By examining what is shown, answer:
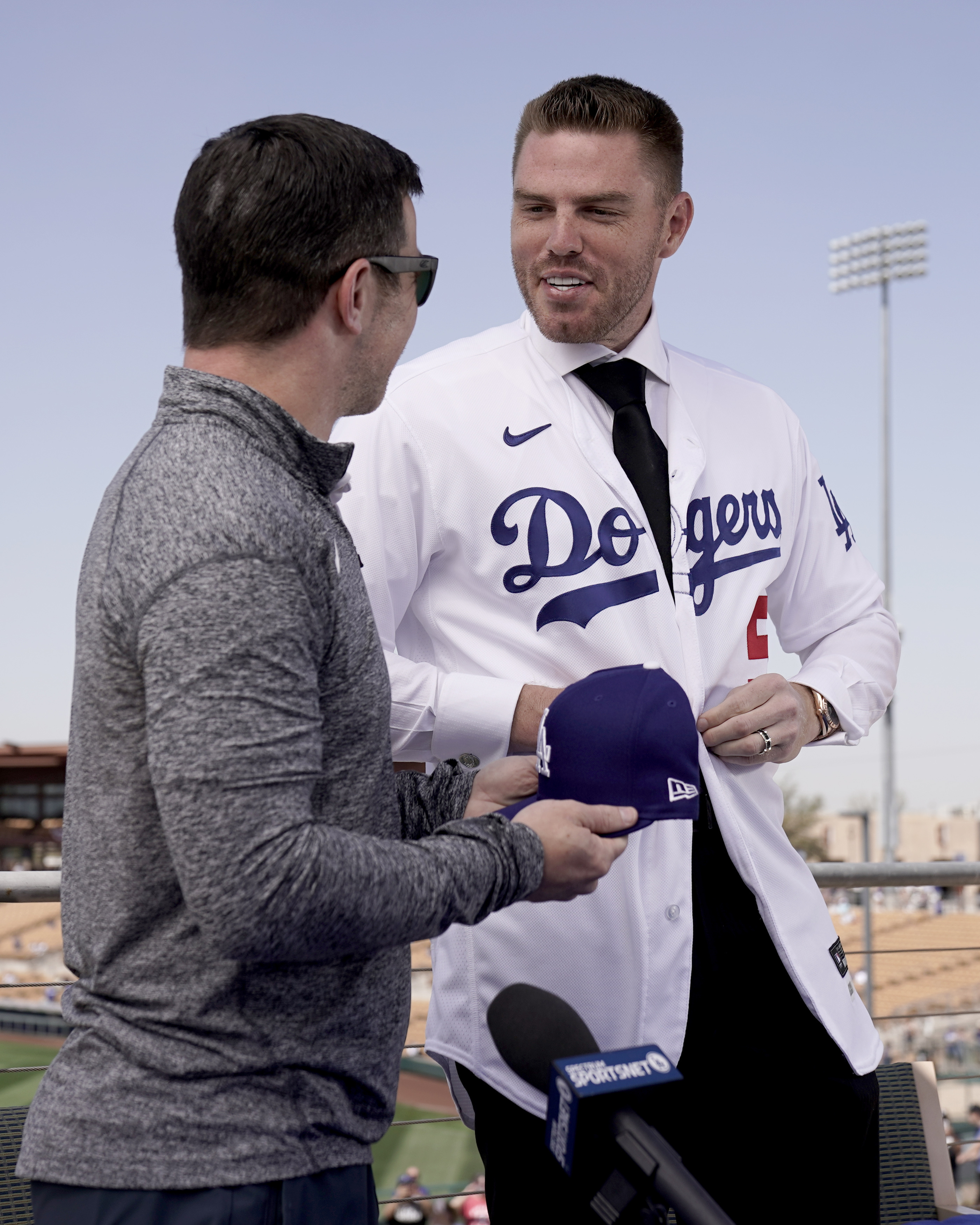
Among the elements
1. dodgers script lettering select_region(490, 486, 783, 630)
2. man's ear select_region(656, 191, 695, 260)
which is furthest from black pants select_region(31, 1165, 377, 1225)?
man's ear select_region(656, 191, 695, 260)

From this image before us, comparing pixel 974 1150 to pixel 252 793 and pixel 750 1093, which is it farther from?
pixel 252 793

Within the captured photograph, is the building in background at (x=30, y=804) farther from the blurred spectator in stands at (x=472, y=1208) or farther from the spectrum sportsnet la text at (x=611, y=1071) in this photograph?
the spectrum sportsnet la text at (x=611, y=1071)

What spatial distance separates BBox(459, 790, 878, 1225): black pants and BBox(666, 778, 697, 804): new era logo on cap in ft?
1.34

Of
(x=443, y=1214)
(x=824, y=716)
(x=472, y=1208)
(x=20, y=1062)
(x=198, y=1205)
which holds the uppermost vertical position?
(x=824, y=716)

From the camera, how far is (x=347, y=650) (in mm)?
1197

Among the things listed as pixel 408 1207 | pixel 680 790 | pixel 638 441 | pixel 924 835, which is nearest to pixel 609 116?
pixel 638 441

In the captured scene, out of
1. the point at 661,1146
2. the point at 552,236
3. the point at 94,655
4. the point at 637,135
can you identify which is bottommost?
the point at 661,1146

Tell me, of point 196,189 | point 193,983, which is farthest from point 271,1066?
point 196,189

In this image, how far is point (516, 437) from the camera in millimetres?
1901

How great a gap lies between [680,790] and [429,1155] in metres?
22.2

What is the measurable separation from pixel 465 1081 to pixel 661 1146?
2.86 ft

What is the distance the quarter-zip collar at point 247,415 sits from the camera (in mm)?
1193

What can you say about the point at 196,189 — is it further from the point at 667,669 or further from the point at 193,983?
the point at 667,669

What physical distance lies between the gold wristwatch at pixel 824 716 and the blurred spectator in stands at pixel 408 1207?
581 inches
